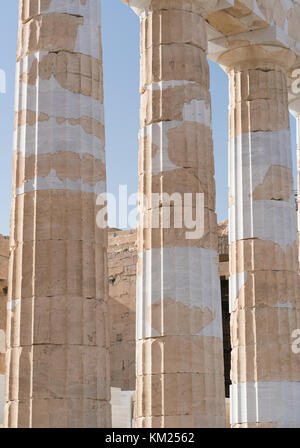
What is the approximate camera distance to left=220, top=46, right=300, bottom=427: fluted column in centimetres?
2497

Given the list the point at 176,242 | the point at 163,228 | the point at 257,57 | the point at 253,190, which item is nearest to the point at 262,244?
the point at 253,190

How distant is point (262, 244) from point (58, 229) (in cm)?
950

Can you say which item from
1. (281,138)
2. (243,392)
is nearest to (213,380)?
(243,392)

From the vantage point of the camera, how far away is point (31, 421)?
1733 cm

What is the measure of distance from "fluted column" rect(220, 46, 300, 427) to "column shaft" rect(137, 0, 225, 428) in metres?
3.65

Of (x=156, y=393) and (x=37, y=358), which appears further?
(x=156, y=393)

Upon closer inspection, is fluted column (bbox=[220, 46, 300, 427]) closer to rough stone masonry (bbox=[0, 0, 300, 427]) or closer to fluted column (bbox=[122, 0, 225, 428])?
rough stone masonry (bbox=[0, 0, 300, 427])

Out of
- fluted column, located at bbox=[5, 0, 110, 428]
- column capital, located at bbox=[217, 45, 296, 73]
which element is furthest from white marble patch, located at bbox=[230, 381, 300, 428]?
column capital, located at bbox=[217, 45, 296, 73]

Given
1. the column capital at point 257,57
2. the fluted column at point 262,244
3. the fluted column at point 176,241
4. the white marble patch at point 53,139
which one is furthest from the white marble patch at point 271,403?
the column capital at point 257,57

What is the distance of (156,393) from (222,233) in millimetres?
28364

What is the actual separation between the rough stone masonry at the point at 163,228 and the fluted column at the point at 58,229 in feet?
0.10

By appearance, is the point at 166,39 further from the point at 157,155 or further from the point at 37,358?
the point at 37,358

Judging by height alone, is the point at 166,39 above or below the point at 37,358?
above

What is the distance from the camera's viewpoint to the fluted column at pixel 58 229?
17594mm
